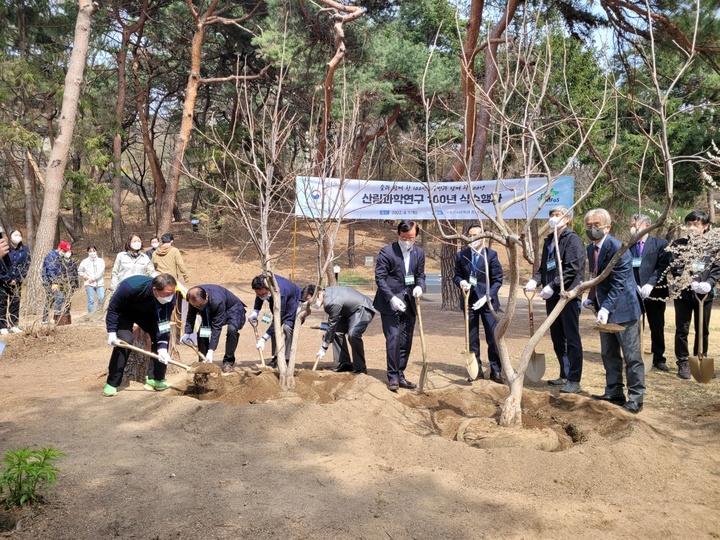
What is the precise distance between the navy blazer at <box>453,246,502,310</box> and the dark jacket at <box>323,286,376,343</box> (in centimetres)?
109

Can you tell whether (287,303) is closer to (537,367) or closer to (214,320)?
(214,320)

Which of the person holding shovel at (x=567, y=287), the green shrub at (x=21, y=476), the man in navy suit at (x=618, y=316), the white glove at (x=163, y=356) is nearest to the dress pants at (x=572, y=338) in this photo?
the person holding shovel at (x=567, y=287)

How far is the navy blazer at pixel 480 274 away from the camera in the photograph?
21.5 feet

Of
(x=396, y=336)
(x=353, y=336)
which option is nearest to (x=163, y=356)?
(x=353, y=336)

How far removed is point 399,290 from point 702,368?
3.06 meters

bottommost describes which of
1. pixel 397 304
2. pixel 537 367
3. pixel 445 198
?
pixel 537 367

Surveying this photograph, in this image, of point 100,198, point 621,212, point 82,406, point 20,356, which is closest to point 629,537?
point 82,406

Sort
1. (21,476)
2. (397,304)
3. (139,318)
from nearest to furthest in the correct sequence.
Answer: (21,476), (139,318), (397,304)

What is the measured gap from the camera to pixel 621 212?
62.6 ft

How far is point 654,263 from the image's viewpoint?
7.02 meters

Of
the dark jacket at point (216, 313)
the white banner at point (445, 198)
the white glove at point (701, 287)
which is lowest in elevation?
the dark jacket at point (216, 313)

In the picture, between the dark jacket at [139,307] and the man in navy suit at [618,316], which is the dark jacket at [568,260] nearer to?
the man in navy suit at [618,316]

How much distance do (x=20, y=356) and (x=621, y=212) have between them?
17236 millimetres

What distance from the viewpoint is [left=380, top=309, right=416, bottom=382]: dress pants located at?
6.02 metres
